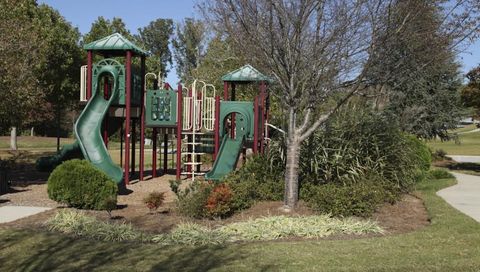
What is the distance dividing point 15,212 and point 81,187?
4.30 ft

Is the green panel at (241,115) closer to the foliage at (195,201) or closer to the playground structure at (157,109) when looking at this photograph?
the playground structure at (157,109)

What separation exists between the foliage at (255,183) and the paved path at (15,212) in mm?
3814

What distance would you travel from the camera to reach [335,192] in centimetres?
984

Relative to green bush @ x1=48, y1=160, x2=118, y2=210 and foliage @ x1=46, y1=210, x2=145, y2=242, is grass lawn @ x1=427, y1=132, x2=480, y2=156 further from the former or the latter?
foliage @ x1=46, y1=210, x2=145, y2=242

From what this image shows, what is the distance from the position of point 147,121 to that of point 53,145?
2852 cm

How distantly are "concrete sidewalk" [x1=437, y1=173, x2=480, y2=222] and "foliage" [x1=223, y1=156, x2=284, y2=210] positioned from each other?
3.78m

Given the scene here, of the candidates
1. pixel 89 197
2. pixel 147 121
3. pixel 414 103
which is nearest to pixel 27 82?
pixel 147 121

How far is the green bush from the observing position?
35.0ft

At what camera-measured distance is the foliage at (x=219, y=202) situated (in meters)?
9.37

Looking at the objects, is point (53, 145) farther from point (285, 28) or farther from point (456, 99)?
point (285, 28)

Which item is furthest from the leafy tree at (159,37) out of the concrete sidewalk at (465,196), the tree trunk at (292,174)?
the tree trunk at (292,174)

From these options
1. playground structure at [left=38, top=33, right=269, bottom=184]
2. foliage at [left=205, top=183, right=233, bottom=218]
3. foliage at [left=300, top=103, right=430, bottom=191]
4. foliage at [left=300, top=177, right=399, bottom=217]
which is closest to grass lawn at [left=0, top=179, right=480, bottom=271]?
foliage at [left=300, top=177, right=399, bottom=217]

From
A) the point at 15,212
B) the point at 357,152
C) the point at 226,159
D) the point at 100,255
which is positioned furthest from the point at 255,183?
the point at 100,255

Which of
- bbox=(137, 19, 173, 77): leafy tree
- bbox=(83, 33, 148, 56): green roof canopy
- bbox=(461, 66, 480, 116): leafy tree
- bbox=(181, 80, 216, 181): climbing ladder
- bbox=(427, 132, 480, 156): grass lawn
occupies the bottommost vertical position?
bbox=(427, 132, 480, 156): grass lawn
